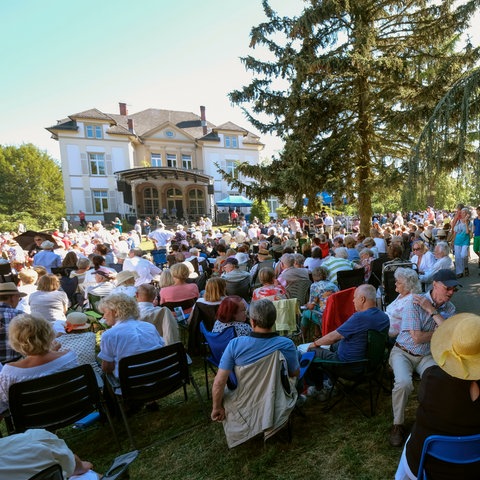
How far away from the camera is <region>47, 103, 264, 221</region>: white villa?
31.3 metres

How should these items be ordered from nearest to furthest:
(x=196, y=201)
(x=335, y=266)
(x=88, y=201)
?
(x=335, y=266), (x=88, y=201), (x=196, y=201)

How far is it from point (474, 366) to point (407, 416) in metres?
1.96

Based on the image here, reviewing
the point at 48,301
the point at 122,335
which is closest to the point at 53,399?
the point at 122,335

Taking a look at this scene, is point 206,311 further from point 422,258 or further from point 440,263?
point 422,258

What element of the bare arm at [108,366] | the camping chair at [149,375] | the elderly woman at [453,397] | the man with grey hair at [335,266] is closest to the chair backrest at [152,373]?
the camping chair at [149,375]

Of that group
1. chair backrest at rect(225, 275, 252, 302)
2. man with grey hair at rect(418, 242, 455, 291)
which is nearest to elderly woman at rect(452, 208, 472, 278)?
man with grey hair at rect(418, 242, 455, 291)

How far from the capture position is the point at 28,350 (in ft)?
8.72

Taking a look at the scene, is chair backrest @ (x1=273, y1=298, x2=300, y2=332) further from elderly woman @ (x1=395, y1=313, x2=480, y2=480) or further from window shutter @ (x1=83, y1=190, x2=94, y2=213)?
window shutter @ (x1=83, y1=190, x2=94, y2=213)

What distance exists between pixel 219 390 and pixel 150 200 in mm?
34024

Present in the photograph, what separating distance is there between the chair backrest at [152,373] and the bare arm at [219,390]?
0.71 m

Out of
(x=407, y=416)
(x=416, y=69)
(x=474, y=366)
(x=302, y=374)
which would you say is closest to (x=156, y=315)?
(x=302, y=374)

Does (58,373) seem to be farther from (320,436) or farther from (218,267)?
(218,267)

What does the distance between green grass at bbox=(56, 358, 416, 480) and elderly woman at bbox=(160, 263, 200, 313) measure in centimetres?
183

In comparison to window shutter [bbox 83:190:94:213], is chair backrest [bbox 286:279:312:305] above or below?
below
